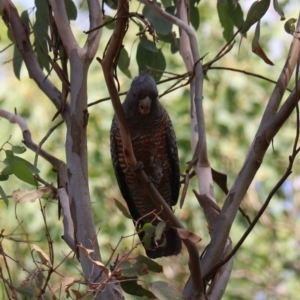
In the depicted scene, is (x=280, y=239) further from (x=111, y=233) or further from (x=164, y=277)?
(x=111, y=233)

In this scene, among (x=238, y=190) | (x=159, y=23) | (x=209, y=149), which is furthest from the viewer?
(x=209, y=149)

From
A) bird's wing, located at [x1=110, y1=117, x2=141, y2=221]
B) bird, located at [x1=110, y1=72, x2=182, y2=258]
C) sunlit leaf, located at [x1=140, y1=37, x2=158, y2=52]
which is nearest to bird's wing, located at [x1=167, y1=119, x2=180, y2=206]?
bird, located at [x1=110, y1=72, x2=182, y2=258]

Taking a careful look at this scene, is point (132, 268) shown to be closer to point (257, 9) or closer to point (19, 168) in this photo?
point (19, 168)

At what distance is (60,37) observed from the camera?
2699 mm

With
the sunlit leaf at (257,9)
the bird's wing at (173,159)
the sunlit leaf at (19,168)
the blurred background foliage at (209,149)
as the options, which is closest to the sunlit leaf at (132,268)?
the sunlit leaf at (19,168)

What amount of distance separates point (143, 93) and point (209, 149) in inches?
93.0

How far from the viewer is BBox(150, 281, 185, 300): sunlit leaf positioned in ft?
6.84

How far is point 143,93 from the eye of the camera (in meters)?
3.35

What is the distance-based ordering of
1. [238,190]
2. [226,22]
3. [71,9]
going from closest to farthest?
[238,190] < [71,9] < [226,22]

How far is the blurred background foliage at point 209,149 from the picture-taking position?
5.35 m

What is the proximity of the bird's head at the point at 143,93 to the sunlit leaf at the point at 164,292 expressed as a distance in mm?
1393

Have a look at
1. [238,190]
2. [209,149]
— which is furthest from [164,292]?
[209,149]

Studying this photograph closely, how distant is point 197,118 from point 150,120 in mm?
953

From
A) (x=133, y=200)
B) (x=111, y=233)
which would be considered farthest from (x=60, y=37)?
(x=111, y=233)
